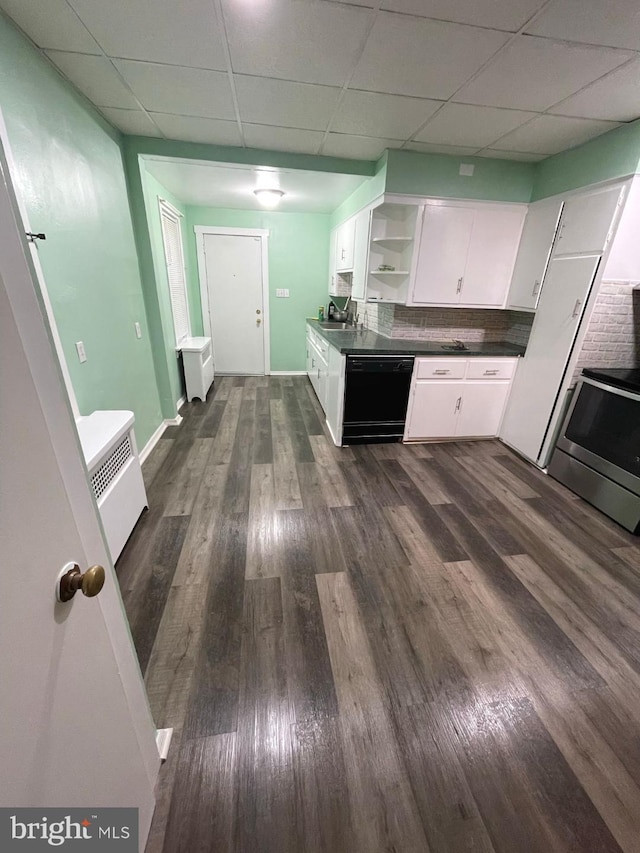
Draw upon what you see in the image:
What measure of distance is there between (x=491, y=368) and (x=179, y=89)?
315 centimetres

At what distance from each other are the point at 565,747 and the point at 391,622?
0.71 metres

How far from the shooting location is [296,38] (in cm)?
156

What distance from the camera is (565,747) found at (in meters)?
1.20

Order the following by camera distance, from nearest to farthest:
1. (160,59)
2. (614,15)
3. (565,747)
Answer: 1. (565,747)
2. (614,15)
3. (160,59)

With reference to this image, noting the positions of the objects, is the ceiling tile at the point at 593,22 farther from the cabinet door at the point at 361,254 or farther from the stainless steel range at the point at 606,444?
the cabinet door at the point at 361,254

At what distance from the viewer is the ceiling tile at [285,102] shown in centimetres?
193

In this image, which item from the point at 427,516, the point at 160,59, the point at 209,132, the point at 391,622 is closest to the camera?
the point at 391,622

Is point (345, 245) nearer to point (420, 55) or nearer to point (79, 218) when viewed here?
point (420, 55)

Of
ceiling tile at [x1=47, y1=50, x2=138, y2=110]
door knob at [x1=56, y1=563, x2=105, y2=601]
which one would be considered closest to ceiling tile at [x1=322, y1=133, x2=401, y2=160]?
ceiling tile at [x1=47, y1=50, x2=138, y2=110]

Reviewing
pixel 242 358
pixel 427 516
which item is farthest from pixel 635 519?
pixel 242 358

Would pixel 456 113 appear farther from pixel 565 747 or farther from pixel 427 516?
pixel 565 747

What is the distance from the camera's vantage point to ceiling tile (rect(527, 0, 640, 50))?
4.33ft

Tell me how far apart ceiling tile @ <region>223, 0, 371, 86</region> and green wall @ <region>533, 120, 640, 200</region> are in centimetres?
195

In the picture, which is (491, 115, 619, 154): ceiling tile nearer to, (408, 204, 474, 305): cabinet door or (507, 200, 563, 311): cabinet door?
(507, 200, 563, 311): cabinet door
